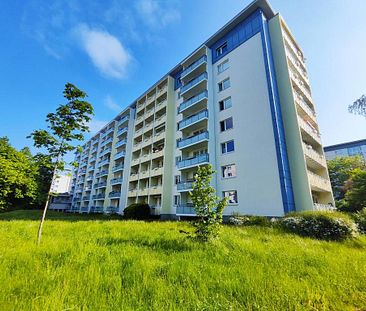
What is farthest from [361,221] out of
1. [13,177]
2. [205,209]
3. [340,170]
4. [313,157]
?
[340,170]

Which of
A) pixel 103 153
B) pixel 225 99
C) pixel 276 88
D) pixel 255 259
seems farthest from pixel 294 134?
pixel 103 153

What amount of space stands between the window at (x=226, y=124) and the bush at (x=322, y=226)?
12624 mm

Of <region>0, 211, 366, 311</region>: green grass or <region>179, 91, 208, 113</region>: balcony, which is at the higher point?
<region>179, 91, 208, 113</region>: balcony

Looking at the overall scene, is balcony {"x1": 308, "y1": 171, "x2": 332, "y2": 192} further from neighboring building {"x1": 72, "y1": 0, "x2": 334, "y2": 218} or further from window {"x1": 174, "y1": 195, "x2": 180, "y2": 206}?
window {"x1": 174, "y1": 195, "x2": 180, "y2": 206}

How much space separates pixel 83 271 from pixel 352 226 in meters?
14.0

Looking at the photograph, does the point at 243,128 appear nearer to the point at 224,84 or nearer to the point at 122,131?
the point at 224,84

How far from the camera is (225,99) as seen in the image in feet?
80.5

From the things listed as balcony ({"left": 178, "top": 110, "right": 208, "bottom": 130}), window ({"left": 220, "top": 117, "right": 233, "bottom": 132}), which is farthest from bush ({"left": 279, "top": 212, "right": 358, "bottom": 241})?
balcony ({"left": 178, "top": 110, "right": 208, "bottom": 130})

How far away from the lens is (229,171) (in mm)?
21812

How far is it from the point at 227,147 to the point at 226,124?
2.99 m

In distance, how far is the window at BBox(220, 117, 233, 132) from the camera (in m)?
23.1

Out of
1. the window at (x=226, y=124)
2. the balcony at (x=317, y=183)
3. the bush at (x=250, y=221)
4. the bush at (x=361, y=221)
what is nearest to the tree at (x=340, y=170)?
the balcony at (x=317, y=183)

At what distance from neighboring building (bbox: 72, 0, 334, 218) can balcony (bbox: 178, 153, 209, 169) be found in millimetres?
121

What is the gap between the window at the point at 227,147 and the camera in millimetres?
22281
